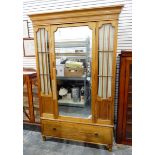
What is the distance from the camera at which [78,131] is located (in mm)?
2281

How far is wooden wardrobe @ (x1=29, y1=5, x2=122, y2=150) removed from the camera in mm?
1869

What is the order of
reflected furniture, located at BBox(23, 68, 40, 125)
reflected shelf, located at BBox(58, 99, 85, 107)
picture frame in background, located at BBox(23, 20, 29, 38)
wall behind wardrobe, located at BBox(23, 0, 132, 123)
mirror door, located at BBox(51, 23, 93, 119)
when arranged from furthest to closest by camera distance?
picture frame in background, located at BBox(23, 20, 29, 38) < reflected furniture, located at BBox(23, 68, 40, 125) < wall behind wardrobe, located at BBox(23, 0, 132, 123) < reflected shelf, located at BBox(58, 99, 85, 107) < mirror door, located at BBox(51, 23, 93, 119)

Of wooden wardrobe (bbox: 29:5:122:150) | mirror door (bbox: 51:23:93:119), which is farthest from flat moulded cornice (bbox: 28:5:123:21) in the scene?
mirror door (bbox: 51:23:93:119)

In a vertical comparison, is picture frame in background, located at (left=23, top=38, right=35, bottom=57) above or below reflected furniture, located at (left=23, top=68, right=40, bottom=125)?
above

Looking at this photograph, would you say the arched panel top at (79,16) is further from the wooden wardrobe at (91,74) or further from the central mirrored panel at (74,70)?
the central mirrored panel at (74,70)

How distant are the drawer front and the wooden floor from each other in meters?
0.16

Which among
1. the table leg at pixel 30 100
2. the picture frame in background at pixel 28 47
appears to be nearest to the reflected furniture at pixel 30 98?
the table leg at pixel 30 100

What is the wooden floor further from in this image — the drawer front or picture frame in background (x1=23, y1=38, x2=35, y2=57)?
picture frame in background (x1=23, y1=38, x2=35, y2=57)
